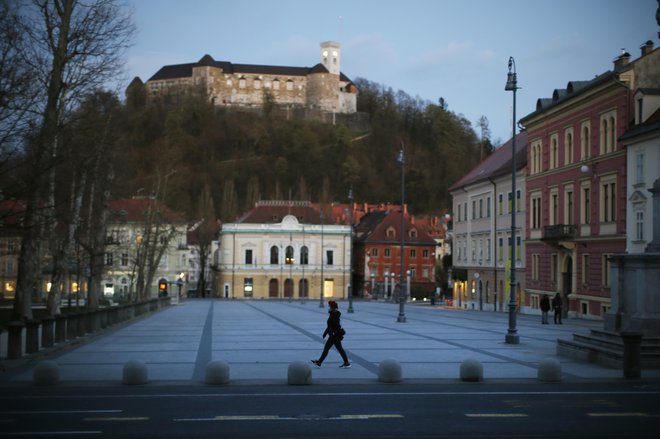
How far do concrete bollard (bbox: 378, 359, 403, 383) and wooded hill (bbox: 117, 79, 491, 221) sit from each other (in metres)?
126

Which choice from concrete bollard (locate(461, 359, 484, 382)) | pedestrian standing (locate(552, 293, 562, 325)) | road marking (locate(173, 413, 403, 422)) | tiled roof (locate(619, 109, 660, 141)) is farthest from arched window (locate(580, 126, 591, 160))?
road marking (locate(173, 413, 403, 422))

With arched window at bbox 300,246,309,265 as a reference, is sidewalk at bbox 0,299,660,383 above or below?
below

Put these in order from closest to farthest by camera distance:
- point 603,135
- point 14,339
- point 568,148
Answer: point 14,339, point 603,135, point 568,148

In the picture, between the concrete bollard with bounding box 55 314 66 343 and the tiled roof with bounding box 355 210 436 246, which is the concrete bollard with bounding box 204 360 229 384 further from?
the tiled roof with bounding box 355 210 436 246

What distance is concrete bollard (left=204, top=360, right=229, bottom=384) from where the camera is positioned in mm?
18828

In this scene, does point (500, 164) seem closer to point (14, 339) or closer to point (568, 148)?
point (568, 148)

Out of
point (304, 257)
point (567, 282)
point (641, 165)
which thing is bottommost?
point (567, 282)

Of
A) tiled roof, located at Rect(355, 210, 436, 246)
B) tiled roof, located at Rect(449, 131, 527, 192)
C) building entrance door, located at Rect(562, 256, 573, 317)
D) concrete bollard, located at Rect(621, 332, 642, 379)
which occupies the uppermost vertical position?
tiled roof, located at Rect(449, 131, 527, 192)

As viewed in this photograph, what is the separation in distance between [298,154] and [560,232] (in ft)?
429

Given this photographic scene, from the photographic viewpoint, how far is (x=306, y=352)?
26.6 m

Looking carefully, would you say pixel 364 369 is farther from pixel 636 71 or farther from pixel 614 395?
pixel 636 71

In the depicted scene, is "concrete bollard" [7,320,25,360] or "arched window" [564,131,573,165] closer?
"concrete bollard" [7,320,25,360]

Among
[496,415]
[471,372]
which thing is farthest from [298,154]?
[496,415]

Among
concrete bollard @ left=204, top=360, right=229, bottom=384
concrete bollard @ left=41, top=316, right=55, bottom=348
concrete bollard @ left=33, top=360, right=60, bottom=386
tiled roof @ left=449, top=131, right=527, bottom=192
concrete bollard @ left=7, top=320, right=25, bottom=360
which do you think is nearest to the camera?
concrete bollard @ left=204, top=360, right=229, bottom=384
